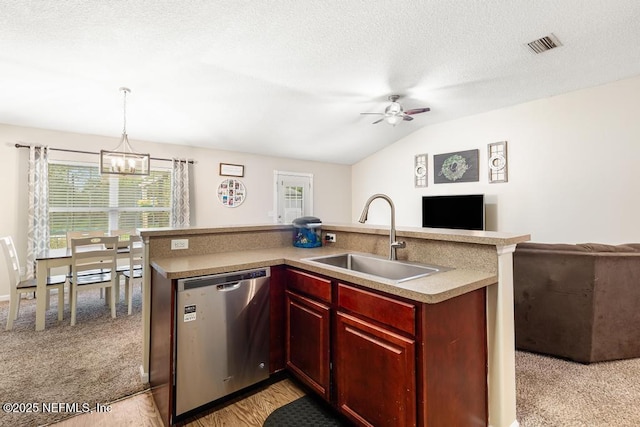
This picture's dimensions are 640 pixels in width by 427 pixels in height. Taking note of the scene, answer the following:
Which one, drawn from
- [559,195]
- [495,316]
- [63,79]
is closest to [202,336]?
[495,316]

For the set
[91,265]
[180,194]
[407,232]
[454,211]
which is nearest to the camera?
[407,232]

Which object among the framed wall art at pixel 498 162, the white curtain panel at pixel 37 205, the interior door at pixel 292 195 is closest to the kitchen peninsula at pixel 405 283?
the white curtain panel at pixel 37 205

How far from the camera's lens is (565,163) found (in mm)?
4250

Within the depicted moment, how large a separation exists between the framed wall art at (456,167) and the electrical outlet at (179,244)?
489 centimetres

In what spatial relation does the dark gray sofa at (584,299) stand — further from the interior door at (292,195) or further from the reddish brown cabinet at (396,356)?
the interior door at (292,195)

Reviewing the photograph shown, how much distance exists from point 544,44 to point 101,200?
6252 millimetres

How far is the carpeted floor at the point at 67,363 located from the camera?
1889mm

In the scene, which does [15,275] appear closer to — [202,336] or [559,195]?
[202,336]

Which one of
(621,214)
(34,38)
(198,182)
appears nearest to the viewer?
(34,38)

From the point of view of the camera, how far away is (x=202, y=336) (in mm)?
1711

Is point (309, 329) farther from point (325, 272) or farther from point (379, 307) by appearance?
point (379, 307)

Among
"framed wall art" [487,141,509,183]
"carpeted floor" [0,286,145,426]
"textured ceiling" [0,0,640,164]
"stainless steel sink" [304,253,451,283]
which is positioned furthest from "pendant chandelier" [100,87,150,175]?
"framed wall art" [487,141,509,183]

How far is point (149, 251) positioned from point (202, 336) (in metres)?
0.74

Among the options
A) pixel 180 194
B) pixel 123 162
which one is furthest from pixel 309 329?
pixel 180 194
